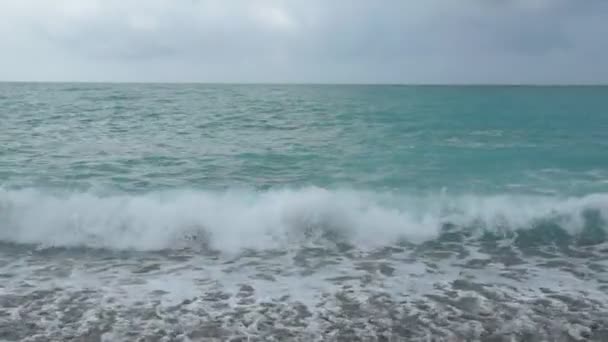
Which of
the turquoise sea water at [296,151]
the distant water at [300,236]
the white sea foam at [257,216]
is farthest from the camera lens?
the turquoise sea water at [296,151]

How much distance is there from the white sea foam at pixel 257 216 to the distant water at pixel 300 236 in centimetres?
6

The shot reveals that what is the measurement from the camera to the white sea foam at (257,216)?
1118 centimetres

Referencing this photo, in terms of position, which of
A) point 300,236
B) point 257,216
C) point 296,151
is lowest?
point 300,236

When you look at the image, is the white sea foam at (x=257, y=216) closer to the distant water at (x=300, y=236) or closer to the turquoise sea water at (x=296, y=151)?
the distant water at (x=300, y=236)

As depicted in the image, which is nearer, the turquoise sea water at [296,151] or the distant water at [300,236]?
the distant water at [300,236]

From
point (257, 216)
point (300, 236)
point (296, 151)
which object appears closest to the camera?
point (300, 236)

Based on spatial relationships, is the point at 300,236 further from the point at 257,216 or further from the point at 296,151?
the point at 296,151

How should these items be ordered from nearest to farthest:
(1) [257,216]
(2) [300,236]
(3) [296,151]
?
(2) [300,236] → (1) [257,216] → (3) [296,151]

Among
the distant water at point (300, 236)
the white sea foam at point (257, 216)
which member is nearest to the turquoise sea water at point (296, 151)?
the distant water at point (300, 236)

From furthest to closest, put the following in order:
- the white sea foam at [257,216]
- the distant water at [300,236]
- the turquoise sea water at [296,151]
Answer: the turquoise sea water at [296,151], the white sea foam at [257,216], the distant water at [300,236]

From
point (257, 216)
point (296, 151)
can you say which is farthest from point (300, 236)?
point (296, 151)

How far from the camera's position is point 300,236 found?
37.5 feet

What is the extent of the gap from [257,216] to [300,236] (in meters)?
1.47

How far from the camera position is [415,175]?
1720cm
